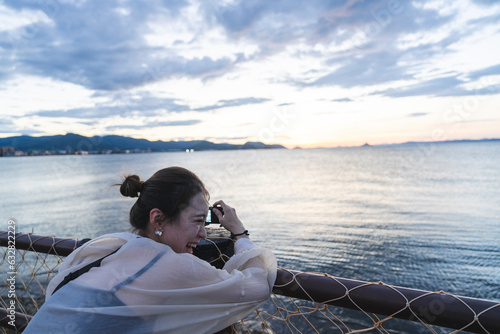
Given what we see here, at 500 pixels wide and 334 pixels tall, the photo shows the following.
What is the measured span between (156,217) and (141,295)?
0.39 metres

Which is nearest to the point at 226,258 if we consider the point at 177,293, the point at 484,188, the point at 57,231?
the point at 177,293

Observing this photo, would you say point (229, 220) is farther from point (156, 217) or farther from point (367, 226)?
point (367, 226)

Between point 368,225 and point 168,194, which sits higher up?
point 168,194

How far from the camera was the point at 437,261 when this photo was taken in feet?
41.0

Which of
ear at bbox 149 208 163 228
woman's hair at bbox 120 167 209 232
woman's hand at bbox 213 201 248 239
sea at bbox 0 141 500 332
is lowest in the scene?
sea at bbox 0 141 500 332

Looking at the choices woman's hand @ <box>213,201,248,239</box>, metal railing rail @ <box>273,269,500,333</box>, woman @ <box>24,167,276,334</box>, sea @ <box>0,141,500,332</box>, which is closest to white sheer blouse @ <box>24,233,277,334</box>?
woman @ <box>24,167,276,334</box>

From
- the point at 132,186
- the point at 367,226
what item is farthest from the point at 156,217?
the point at 367,226

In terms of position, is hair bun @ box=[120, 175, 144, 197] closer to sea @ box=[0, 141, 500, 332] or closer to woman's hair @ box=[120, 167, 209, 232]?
woman's hair @ box=[120, 167, 209, 232]

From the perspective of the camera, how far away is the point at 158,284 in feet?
4.56

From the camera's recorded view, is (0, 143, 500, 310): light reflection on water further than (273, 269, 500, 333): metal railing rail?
Yes

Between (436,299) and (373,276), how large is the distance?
11.2m

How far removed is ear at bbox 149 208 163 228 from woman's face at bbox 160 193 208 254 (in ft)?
0.13

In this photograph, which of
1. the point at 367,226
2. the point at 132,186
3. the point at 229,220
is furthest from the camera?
the point at 367,226

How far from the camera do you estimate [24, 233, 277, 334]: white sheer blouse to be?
4.43 ft
